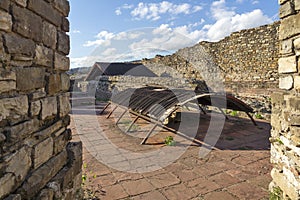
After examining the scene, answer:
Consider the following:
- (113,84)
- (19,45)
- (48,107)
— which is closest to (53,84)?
(48,107)

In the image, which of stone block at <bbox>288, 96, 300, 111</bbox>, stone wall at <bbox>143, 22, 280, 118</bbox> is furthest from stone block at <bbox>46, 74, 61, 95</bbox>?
stone wall at <bbox>143, 22, 280, 118</bbox>

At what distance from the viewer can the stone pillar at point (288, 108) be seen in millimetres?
1838

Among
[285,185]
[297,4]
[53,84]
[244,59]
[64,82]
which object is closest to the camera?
[53,84]

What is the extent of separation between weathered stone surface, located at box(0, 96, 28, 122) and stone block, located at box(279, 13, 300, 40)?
85.6 inches

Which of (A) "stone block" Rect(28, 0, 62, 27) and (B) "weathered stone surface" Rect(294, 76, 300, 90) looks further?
(B) "weathered stone surface" Rect(294, 76, 300, 90)

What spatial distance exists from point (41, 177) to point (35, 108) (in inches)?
19.0

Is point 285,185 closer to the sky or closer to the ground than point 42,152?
closer to the ground

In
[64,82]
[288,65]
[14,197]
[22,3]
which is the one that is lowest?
[14,197]

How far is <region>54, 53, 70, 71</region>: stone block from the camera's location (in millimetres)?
1759

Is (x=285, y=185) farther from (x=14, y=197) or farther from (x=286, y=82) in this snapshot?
(x=14, y=197)

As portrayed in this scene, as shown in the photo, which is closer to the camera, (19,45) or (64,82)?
(19,45)

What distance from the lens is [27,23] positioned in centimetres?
135

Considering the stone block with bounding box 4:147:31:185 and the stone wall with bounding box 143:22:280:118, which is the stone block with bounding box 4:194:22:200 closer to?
the stone block with bounding box 4:147:31:185

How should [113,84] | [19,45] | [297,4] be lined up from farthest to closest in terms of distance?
[113,84]
[297,4]
[19,45]
